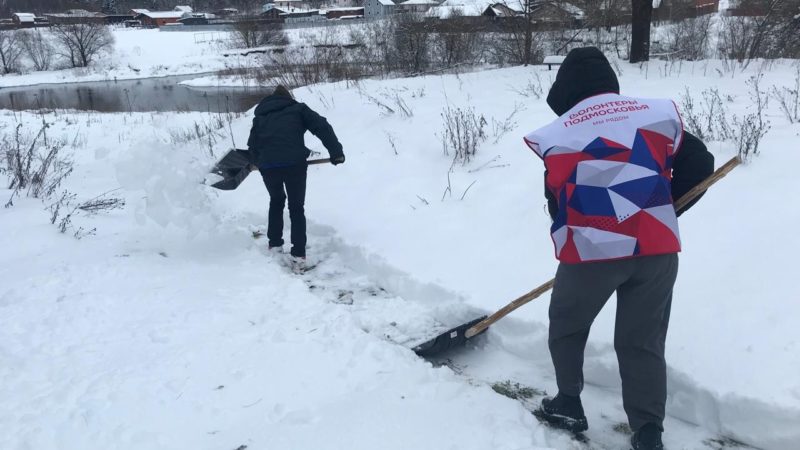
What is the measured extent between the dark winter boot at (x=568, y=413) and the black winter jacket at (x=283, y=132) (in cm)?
306

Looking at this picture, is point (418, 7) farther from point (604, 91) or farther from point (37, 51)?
point (37, 51)

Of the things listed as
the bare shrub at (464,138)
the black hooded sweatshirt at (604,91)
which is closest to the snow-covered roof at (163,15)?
the bare shrub at (464,138)

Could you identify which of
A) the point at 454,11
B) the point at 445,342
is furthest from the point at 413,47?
the point at 445,342

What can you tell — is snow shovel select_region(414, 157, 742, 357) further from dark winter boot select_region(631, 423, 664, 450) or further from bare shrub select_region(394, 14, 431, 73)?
bare shrub select_region(394, 14, 431, 73)

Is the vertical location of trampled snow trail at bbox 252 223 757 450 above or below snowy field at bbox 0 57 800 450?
below

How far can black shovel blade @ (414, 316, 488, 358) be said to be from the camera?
3.50 meters

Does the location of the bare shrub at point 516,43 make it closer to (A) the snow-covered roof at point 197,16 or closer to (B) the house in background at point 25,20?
(B) the house in background at point 25,20

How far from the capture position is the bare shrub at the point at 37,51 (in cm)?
4306

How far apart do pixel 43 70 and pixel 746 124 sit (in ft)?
164

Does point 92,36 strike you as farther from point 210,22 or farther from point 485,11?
point 485,11

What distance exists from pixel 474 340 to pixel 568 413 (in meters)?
1.07

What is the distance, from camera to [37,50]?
1719 inches

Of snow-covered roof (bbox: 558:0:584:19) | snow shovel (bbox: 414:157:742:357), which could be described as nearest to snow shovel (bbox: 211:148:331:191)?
snow shovel (bbox: 414:157:742:357)

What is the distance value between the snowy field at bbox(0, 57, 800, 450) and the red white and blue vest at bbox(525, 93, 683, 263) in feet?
3.53
